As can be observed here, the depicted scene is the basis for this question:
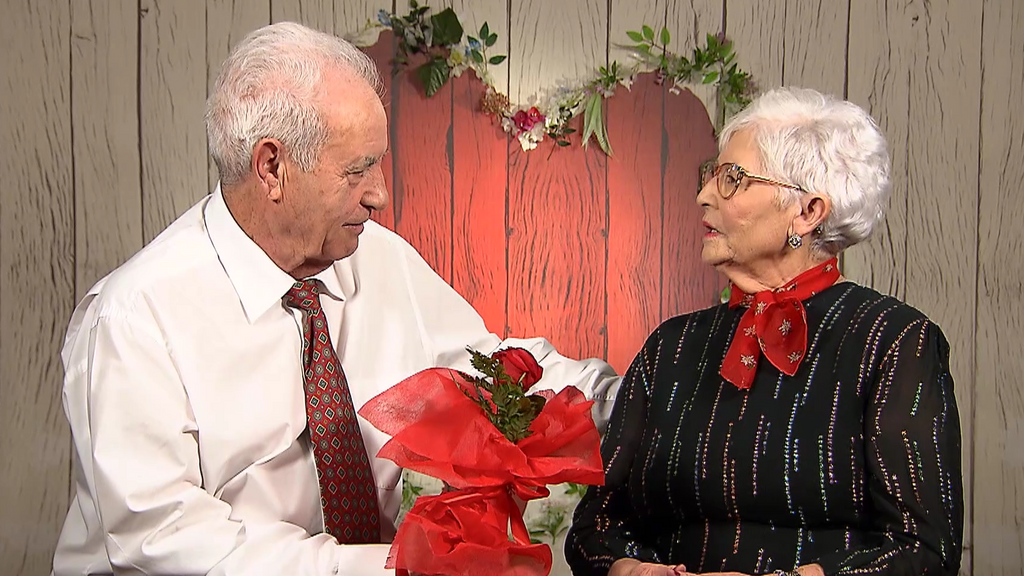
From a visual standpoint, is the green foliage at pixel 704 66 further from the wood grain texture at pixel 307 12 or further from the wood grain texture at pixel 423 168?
the wood grain texture at pixel 307 12

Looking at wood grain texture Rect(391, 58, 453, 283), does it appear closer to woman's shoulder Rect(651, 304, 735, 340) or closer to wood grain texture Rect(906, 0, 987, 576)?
woman's shoulder Rect(651, 304, 735, 340)

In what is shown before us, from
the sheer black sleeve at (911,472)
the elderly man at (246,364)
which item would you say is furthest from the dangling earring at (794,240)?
the elderly man at (246,364)

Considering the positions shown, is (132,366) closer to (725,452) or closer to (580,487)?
(725,452)

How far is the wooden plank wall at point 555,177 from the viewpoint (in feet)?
8.38

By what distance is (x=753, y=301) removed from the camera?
6.07 feet

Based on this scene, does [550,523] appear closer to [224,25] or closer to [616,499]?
[616,499]

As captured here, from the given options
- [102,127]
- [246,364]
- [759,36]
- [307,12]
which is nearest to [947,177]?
[759,36]

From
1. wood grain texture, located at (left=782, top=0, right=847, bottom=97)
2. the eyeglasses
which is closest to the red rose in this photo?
the eyeglasses

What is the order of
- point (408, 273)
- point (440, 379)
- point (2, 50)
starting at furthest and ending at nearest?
point (2, 50)
point (408, 273)
point (440, 379)

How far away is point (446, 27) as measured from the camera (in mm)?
2615

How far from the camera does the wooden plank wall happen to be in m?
2.55

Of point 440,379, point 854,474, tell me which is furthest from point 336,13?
point 854,474

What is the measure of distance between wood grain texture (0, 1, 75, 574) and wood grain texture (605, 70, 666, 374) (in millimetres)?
1434

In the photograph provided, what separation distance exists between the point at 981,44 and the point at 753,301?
1534 mm
